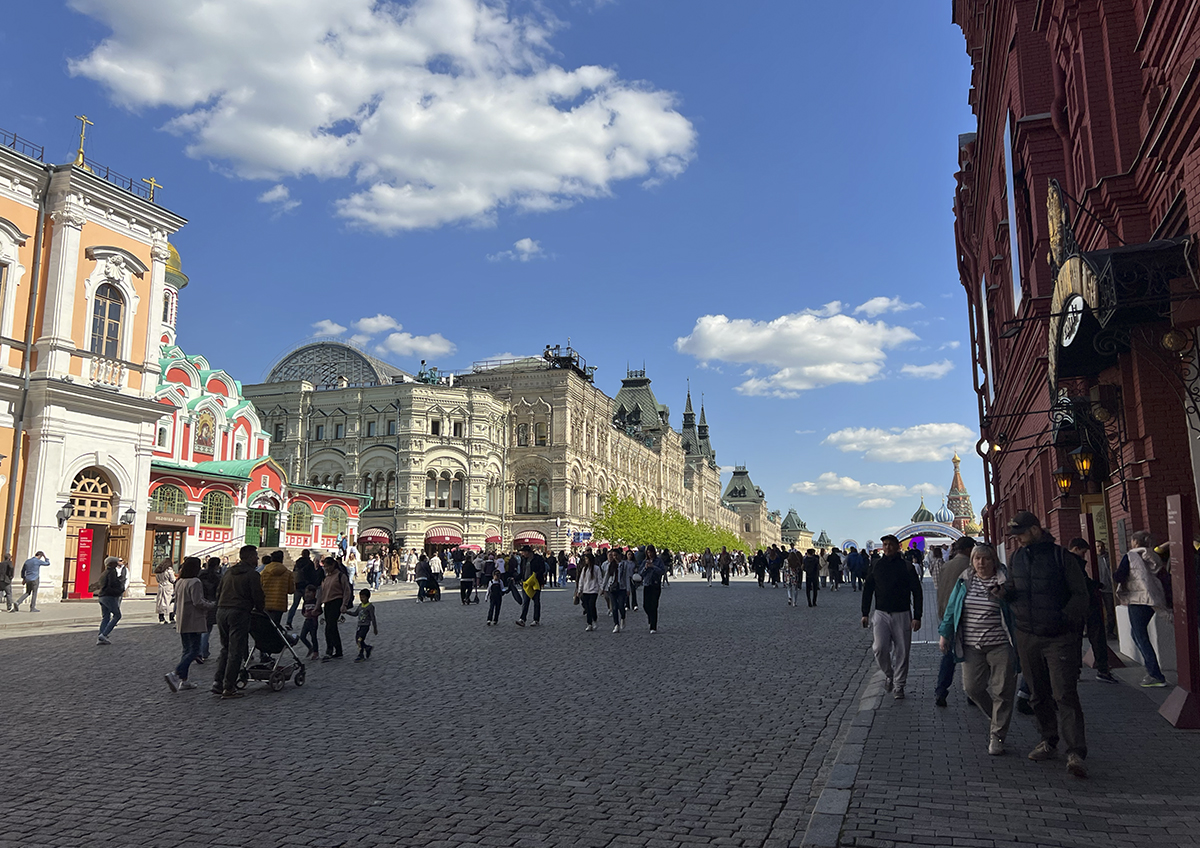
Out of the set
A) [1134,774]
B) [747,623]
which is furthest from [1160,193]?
[747,623]

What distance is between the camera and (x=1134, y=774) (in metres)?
6.05

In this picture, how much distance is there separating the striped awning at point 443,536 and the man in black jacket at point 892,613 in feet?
190

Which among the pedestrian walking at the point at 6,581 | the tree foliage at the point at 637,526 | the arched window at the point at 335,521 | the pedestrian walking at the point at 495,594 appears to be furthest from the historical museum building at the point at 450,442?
the pedestrian walking at the point at 495,594

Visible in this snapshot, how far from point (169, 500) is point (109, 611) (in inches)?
952

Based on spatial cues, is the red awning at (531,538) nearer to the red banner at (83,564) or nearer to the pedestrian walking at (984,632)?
the red banner at (83,564)

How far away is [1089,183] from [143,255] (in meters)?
28.9

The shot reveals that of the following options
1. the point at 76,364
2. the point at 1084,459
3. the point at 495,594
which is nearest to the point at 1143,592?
the point at 1084,459

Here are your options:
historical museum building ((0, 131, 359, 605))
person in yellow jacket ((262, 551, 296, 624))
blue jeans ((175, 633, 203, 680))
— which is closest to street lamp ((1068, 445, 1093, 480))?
person in yellow jacket ((262, 551, 296, 624))

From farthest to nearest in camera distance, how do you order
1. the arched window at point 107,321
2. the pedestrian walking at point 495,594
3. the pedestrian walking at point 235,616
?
the arched window at point 107,321
the pedestrian walking at point 495,594
the pedestrian walking at point 235,616

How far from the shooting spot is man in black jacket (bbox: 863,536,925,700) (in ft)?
32.2

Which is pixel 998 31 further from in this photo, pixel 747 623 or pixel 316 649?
pixel 316 649

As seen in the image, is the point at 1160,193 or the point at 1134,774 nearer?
the point at 1134,774

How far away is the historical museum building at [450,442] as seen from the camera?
66500mm

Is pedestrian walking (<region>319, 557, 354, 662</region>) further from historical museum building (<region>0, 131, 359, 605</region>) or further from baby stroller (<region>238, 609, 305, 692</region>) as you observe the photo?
historical museum building (<region>0, 131, 359, 605</region>)
